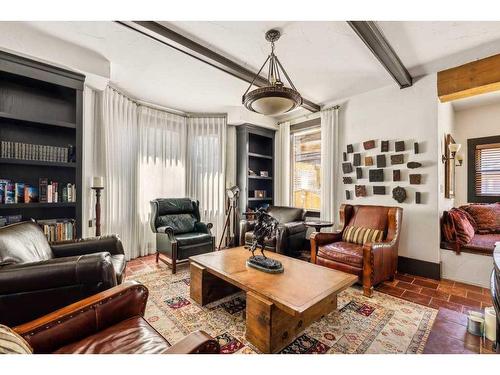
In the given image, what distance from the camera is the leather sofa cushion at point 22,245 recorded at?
1.51m

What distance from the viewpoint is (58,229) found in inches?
97.6

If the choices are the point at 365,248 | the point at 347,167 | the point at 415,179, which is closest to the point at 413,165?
the point at 415,179

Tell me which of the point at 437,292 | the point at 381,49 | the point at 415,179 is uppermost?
the point at 381,49

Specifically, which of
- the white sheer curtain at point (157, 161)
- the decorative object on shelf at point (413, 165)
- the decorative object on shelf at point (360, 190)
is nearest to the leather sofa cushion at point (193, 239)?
the white sheer curtain at point (157, 161)

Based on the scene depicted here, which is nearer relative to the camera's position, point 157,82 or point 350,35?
point 350,35

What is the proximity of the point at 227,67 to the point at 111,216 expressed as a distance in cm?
272

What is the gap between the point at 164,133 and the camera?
4184mm

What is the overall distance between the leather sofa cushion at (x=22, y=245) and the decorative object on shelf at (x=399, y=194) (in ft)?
13.2

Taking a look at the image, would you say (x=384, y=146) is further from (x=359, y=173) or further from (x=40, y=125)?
(x=40, y=125)

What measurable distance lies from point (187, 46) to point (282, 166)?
9.96ft

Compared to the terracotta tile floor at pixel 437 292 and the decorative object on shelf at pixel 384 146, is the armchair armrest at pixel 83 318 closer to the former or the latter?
the terracotta tile floor at pixel 437 292
